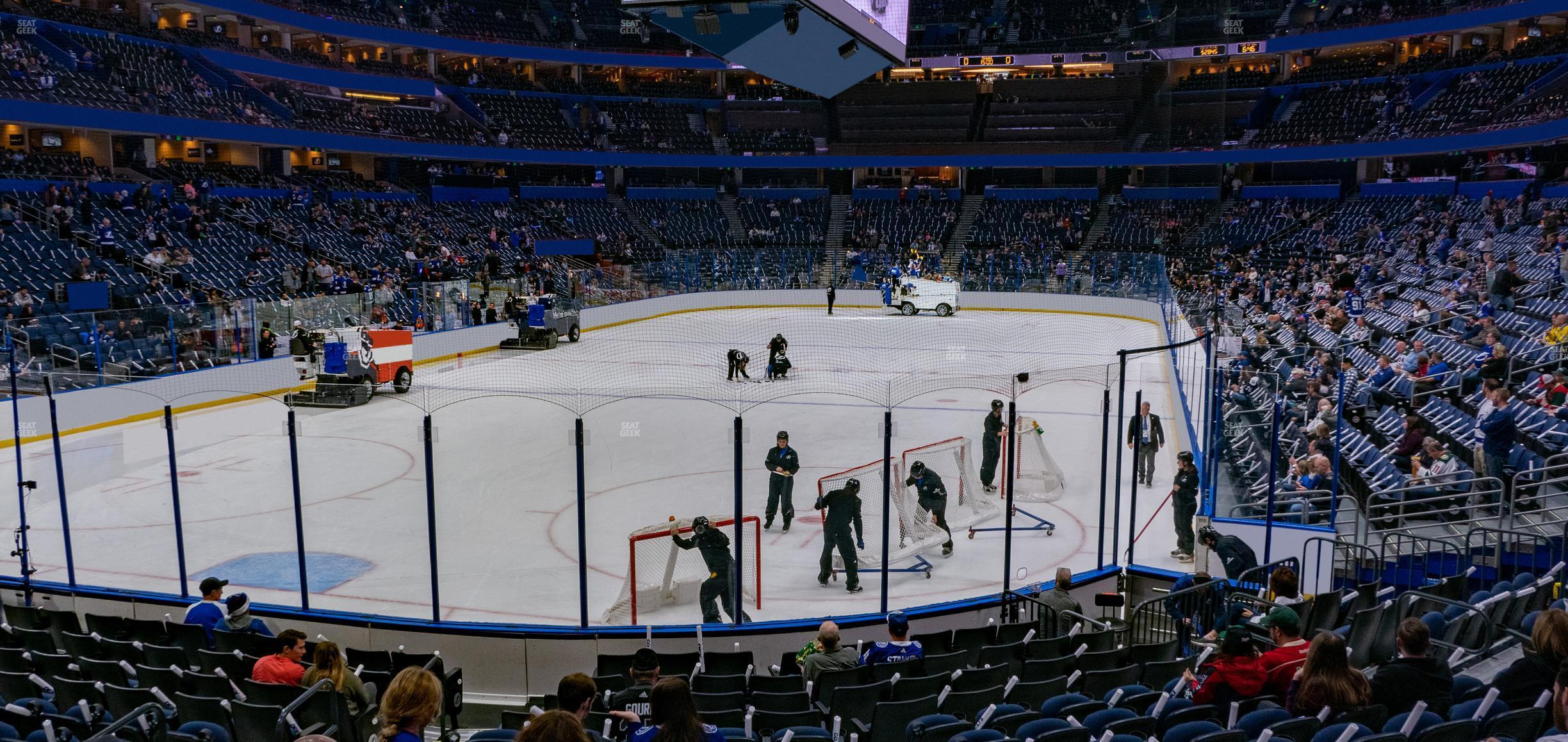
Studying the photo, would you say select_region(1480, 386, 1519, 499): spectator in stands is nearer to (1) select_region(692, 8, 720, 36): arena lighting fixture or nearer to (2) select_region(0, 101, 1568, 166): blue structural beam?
(1) select_region(692, 8, 720, 36): arena lighting fixture

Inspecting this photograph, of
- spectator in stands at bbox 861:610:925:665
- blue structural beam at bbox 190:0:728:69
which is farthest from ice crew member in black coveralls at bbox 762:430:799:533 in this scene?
blue structural beam at bbox 190:0:728:69

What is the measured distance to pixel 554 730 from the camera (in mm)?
3785

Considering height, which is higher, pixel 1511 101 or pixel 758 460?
pixel 1511 101

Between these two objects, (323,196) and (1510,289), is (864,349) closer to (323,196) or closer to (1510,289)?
(1510,289)

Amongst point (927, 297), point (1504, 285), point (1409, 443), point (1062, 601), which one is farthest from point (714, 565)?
point (927, 297)

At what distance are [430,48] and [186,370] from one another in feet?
97.0

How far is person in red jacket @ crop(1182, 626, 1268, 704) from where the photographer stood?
5918 millimetres

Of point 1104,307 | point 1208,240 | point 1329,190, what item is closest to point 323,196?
point 1104,307

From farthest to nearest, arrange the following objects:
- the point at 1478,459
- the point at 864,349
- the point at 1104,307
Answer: the point at 1104,307
the point at 864,349
the point at 1478,459

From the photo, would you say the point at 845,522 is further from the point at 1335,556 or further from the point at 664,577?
the point at 1335,556

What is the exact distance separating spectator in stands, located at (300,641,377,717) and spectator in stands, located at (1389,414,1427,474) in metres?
10.4

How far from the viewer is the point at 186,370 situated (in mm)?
20344

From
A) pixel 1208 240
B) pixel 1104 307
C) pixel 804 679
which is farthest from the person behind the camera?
pixel 1208 240

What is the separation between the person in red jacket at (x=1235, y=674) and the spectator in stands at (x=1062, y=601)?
247 centimetres
